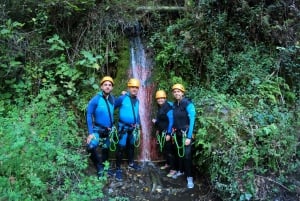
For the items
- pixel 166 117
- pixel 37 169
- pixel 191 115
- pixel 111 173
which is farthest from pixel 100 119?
pixel 37 169

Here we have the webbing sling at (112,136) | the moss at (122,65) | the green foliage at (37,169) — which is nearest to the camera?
the green foliage at (37,169)

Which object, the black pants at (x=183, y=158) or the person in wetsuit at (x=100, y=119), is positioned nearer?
the person in wetsuit at (x=100, y=119)

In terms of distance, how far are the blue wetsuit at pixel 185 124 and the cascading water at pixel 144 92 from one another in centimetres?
111

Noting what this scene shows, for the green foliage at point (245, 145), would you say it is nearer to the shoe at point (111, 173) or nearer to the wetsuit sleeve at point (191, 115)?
the wetsuit sleeve at point (191, 115)

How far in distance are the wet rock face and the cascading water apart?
70 centimetres

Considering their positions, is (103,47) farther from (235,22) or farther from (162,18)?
(235,22)

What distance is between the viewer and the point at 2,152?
196 inches

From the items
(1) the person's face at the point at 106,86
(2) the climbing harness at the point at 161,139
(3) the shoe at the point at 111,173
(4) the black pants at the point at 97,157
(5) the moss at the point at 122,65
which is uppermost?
(5) the moss at the point at 122,65

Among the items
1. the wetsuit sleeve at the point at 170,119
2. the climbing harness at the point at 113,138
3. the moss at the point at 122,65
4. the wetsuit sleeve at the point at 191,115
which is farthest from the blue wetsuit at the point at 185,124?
the moss at the point at 122,65

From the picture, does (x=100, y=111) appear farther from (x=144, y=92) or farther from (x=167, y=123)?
(x=144, y=92)

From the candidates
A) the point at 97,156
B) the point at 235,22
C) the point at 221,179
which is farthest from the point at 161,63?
the point at 221,179

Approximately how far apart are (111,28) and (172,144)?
3647mm

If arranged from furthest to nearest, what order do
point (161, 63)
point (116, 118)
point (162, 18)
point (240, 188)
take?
point (162, 18) → point (161, 63) → point (116, 118) → point (240, 188)

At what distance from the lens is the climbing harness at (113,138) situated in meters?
7.23
